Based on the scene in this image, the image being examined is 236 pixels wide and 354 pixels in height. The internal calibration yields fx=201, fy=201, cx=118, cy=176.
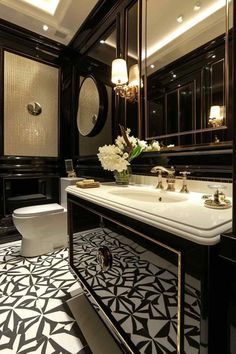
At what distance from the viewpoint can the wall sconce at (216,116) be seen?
1032 mm

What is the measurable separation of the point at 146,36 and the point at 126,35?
0.28m

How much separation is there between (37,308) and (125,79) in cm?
178

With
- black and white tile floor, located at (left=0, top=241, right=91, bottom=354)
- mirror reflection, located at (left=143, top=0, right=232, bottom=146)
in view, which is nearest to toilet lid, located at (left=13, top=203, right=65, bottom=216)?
black and white tile floor, located at (left=0, top=241, right=91, bottom=354)

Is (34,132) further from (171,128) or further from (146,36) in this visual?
(171,128)

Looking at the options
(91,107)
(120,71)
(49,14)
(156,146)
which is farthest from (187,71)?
(49,14)

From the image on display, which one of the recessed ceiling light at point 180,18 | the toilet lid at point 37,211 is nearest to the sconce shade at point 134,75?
the recessed ceiling light at point 180,18

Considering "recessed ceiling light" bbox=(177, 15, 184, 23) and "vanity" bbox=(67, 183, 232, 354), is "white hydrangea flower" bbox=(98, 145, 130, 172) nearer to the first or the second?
"vanity" bbox=(67, 183, 232, 354)

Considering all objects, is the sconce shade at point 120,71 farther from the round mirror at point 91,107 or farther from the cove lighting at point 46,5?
the cove lighting at point 46,5

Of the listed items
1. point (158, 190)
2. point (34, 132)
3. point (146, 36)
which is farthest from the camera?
point (34, 132)

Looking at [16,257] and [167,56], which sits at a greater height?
[167,56]

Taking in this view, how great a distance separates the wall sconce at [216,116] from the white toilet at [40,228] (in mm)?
1628

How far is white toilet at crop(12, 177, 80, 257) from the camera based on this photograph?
189 cm

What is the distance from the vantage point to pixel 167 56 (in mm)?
1367

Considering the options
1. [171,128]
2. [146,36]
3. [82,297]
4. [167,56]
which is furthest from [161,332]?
[146,36]
